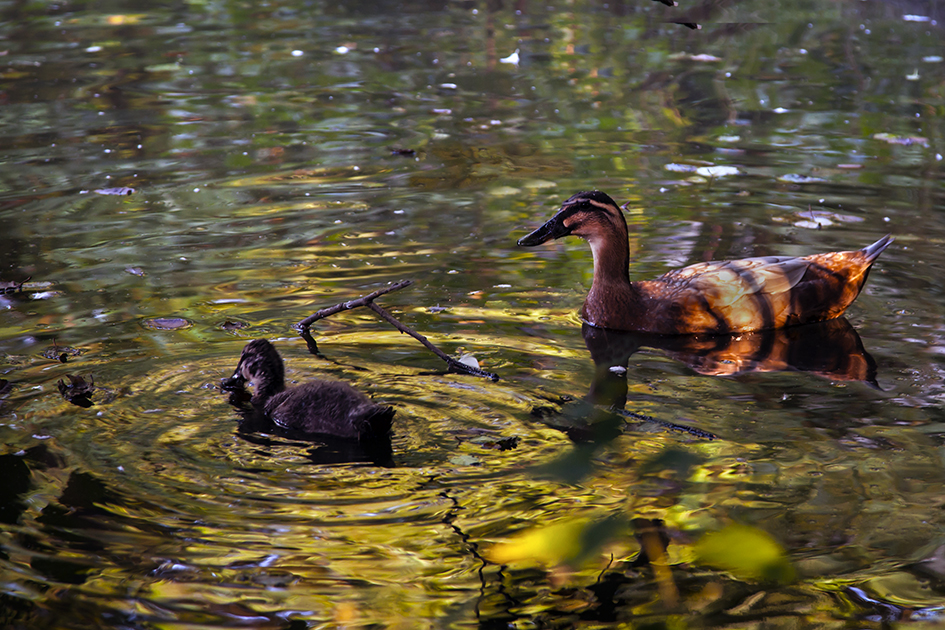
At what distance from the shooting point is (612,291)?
6.90 metres

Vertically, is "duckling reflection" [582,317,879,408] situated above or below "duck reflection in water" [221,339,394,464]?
below

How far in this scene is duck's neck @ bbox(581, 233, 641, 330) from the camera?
6.84 m

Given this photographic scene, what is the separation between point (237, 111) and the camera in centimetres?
1250

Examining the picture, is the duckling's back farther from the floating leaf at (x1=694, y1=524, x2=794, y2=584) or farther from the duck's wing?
the duck's wing

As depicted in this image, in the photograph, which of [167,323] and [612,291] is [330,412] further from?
[612,291]

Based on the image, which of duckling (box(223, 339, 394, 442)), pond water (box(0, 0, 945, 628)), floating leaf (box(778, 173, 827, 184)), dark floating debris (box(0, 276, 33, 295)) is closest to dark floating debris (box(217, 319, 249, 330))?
pond water (box(0, 0, 945, 628))

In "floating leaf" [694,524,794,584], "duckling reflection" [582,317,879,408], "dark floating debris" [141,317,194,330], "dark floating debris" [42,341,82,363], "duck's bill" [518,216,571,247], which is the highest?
"duck's bill" [518,216,571,247]

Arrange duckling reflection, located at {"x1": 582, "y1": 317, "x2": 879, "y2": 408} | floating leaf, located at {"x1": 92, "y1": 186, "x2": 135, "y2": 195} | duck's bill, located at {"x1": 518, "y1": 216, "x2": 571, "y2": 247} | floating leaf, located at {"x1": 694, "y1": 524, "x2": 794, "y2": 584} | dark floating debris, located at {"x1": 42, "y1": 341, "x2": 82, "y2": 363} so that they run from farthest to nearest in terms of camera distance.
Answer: floating leaf, located at {"x1": 92, "y1": 186, "x2": 135, "y2": 195}
duck's bill, located at {"x1": 518, "y1": 216, "x2": 571, "y2": 247}
duckling reflection, located at {"x1": 582, "y1": 317, "x2": 879, "y2": 408}
dark floating debris, located at {"x1": 42, "y1": 341, "x2": 82, "y2": 363}
floating leaf, located at {"x1": 694, "y1": 524, "x2": 794, "y2": 584}

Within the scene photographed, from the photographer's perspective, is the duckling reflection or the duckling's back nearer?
the duckling's back

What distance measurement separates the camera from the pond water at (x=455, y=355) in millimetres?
3953

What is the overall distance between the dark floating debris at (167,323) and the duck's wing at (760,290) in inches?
117

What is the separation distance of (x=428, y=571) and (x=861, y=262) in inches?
169

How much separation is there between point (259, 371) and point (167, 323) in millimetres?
1327

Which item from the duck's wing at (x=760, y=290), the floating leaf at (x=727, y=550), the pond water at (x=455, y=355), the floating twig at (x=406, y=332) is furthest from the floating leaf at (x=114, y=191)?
the floating leaf at (x=727, y=550)
